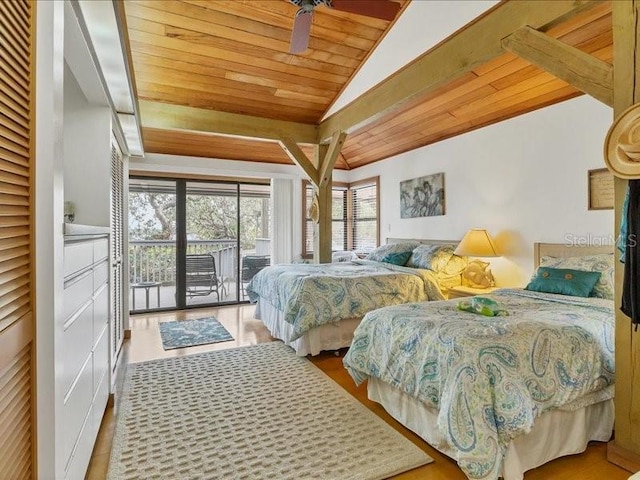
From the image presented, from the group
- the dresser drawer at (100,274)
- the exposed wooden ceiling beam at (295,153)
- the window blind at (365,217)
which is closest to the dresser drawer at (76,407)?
the dresser drawer at (100,274)

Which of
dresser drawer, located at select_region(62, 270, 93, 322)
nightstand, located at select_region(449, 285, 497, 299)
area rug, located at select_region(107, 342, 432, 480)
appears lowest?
area rug, located at select_region(107, 342, 432, 480)

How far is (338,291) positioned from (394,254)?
54.7 inches

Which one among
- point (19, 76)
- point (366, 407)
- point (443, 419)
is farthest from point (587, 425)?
point (19, 76)

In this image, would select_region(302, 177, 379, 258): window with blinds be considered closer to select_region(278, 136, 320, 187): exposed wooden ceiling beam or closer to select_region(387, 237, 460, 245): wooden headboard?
select_region(387, 237, 460, 245): wooden headboard

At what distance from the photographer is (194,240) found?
224 inches

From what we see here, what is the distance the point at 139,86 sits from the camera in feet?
12.8

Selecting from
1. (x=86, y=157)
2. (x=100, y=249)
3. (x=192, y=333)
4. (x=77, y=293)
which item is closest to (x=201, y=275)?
(x=192, y=333)

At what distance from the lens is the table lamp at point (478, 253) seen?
3822 mm

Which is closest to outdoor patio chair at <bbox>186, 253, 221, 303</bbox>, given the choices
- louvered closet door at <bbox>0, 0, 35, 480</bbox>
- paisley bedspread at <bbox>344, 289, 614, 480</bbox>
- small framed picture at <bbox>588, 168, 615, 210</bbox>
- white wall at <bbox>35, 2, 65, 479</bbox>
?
paisley bedspread at <bbox>344, 289, 614, 480</bbox>

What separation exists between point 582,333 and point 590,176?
6.01 ft

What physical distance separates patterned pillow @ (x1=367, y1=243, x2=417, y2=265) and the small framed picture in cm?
199

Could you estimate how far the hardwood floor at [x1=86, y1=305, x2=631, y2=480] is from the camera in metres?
1.81

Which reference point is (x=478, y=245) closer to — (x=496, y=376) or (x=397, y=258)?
(x=397, y=258)

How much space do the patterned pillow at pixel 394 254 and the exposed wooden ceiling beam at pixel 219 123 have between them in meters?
1.81
